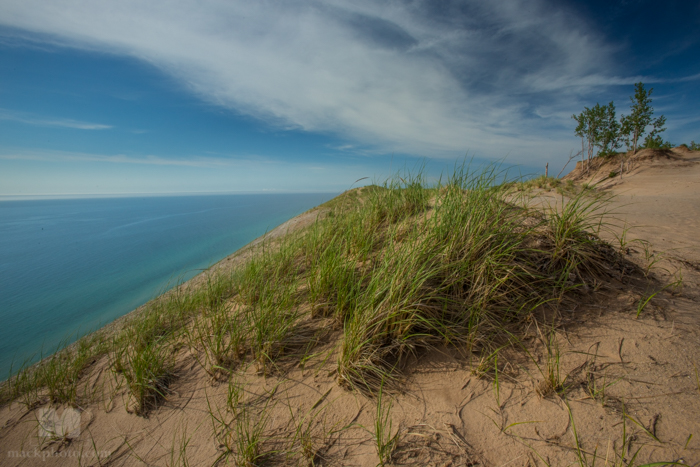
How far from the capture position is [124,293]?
26.2 ft

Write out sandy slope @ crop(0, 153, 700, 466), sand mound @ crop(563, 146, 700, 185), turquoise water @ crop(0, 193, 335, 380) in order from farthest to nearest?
sand mound @ crop(563, 146, 700, 185)
turquoise water @ crop(0, 193, 335, 380)
sandy slope @ crop(0, 153, 700, 466)

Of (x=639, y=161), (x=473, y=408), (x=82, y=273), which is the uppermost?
(x=639, y=161)

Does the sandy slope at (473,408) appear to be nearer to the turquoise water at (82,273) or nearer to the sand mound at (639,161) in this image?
the turquoise water at (82,273)

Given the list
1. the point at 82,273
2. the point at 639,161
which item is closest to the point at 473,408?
the point at 82,273

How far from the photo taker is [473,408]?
168 centimetres

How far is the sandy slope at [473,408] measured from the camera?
142cm

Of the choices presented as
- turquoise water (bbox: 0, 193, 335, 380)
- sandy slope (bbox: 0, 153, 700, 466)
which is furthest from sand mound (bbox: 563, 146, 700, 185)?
turquoise water (bbox: 0, 193, 335, 380)

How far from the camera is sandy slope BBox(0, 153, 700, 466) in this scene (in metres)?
1.42

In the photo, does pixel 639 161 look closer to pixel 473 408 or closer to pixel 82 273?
pixel 473 408

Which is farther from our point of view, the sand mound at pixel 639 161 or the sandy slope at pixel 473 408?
the sand mound at pixel 639 161

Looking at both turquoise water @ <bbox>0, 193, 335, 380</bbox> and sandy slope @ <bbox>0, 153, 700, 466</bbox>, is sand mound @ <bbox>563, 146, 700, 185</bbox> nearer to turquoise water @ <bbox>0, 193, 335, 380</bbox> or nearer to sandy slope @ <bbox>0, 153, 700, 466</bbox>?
sandy slope @ <bbox>0, 153, 700, 466</bbox>

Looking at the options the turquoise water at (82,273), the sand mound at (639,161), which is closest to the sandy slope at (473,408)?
the turquoise water at (82,273)

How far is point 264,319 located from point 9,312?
9169 mm

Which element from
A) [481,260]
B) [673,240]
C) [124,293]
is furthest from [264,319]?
[124,293]
